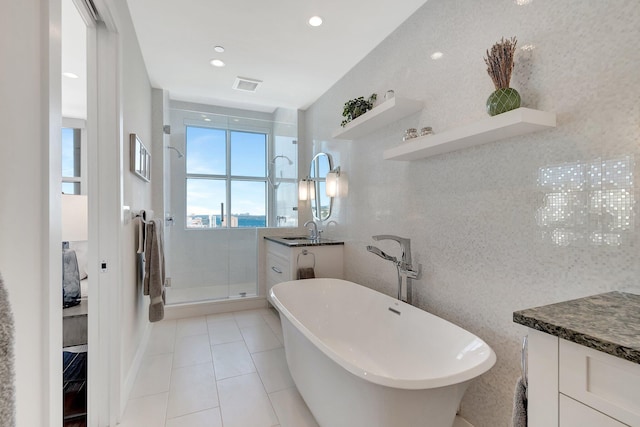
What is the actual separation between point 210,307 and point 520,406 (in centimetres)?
341

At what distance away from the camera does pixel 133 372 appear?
7.11 feet

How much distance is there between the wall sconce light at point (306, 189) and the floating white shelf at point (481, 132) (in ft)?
6.62

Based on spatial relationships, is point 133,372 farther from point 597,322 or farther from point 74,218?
point 597,322

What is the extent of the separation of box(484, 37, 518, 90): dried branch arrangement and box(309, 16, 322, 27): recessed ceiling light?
1.34 m

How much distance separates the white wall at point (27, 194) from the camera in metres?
0.70

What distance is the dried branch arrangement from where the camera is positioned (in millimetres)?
1422

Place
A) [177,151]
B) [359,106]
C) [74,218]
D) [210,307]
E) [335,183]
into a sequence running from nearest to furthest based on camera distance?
1. [74,218]
2. [359,106]
3. [335,183]
4. [210,307]
5. [177,151]

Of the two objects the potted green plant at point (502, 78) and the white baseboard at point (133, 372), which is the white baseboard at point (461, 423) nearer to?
the potted green plant at point (502, 78)

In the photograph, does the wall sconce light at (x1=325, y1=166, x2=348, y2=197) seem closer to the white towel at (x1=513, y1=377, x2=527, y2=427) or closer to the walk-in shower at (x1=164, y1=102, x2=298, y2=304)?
the walk-in shower at (x1=164, y1=102, x2=298, y2=304)

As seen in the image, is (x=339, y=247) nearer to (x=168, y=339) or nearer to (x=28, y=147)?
(x=168, y=339)

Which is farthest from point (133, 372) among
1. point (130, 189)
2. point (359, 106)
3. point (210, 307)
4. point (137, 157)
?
point (359, 106)

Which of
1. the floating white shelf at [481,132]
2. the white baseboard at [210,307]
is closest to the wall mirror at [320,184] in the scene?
the white baseboard at [210,307]

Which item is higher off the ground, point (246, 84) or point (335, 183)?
point (246, 84)

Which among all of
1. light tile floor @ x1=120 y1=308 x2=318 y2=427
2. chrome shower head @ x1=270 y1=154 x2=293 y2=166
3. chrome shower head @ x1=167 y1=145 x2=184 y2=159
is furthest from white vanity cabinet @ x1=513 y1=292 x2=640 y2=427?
chrome shower head @ x1=167 y1=145 x2=184 y2=159
